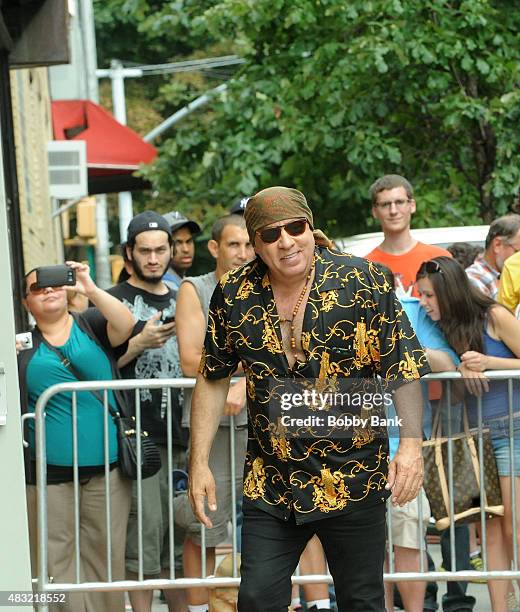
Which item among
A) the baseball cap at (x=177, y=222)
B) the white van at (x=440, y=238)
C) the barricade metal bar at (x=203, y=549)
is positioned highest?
the baseball cap at (x=177, y=222)

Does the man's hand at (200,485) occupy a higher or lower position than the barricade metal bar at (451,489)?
higher

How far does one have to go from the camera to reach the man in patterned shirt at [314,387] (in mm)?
4980

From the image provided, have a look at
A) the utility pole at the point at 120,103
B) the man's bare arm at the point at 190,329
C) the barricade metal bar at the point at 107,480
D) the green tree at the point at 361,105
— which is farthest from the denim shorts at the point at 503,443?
the utility pole at the point at 120,103

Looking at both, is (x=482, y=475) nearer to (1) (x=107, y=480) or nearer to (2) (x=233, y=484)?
(2) (x=233, y=484)

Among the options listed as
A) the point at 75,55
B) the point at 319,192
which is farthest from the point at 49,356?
the point at 75,55

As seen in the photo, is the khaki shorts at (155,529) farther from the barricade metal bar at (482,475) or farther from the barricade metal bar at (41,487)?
the barricade metal bar at (482,475)

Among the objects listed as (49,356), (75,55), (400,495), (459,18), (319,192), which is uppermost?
(75,55)

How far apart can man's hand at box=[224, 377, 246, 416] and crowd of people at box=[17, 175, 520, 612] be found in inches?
0.4

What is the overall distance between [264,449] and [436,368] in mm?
1970

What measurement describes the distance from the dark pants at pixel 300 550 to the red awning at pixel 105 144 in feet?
48.8

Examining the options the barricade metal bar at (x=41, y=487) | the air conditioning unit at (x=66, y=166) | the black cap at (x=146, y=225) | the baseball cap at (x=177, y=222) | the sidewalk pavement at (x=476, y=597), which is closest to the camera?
the barricade metal bar at (x=41, y=487)

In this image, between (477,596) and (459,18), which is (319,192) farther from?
(477,596)

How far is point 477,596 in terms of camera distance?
26.1ft

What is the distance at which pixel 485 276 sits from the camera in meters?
8.44
